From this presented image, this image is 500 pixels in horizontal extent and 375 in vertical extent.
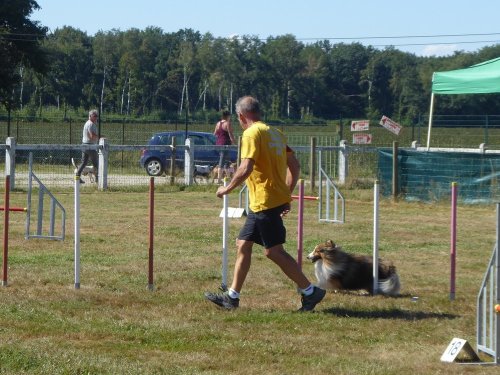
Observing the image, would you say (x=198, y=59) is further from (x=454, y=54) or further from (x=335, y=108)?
(x=454, y=54)

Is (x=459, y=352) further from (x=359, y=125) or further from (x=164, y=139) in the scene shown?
(x=164, y=139)

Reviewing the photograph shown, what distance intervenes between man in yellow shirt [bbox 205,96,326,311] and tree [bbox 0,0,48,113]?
31482 mm

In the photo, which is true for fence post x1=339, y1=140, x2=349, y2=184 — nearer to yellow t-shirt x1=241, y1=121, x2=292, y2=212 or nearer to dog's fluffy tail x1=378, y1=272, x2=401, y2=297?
dog's fluffy tail x1=378, y1=272, x2=401, y2=297

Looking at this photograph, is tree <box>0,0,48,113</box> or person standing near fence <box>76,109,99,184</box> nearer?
person standing near fence <box>76,109,99,184</box>

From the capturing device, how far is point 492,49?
69.1 metres

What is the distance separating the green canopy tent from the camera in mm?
20109

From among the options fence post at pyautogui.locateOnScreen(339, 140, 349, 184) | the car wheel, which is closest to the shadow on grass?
fence post at pyautogui.locateOnScreen(339, 140, 349, 184)

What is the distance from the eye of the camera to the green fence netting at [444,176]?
18797mm

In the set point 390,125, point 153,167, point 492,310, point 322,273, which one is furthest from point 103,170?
point 492,310

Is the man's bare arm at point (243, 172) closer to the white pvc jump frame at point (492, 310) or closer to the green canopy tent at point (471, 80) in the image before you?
the white pvc jump frame at point (492, 310)

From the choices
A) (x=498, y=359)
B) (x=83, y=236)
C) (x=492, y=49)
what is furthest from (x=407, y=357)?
(x=492, y=49)

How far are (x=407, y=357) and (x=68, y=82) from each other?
59202 mm

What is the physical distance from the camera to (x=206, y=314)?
317 inches

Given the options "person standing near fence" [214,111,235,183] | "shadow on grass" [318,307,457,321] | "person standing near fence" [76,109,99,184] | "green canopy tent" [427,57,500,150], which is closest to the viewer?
"shadow on grass" [318,307,457,321]
